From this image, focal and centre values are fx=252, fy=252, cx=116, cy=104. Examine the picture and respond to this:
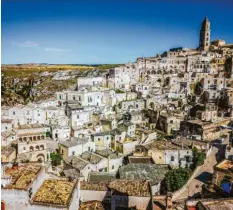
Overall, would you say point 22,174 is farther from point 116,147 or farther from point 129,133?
point 129,133

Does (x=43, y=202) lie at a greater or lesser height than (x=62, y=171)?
greater

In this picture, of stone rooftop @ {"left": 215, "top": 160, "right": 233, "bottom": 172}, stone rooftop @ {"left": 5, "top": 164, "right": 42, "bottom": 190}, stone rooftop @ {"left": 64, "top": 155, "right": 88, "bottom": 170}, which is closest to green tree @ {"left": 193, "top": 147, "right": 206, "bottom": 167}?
stone rooftop @ {"left": 215, "top": 160, "right": 233, "bottom": 172}

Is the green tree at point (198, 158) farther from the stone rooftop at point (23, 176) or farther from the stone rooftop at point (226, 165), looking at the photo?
the stone rooftop at point (23, 176)

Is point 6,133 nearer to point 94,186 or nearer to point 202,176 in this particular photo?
point 94,186

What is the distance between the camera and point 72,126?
1945 inches

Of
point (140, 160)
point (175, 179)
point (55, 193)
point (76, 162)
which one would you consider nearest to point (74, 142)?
point (76, 162)

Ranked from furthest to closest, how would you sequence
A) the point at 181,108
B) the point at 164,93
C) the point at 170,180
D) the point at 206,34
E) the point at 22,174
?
the point at 206,34, the point at 164,93, the point at 181,108, the point at 170,180, the point at 22,174

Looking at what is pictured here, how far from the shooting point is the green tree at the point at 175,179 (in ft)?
92.1

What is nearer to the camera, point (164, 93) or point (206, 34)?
point (164, 93)

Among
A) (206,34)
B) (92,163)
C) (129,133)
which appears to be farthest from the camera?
(206,34)

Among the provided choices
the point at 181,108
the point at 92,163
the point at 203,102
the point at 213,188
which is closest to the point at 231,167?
the point at 213,188

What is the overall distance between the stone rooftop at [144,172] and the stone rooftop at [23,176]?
14060 millimetres

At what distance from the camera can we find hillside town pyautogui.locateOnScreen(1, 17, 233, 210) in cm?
1820

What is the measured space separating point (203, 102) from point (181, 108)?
281 inches
